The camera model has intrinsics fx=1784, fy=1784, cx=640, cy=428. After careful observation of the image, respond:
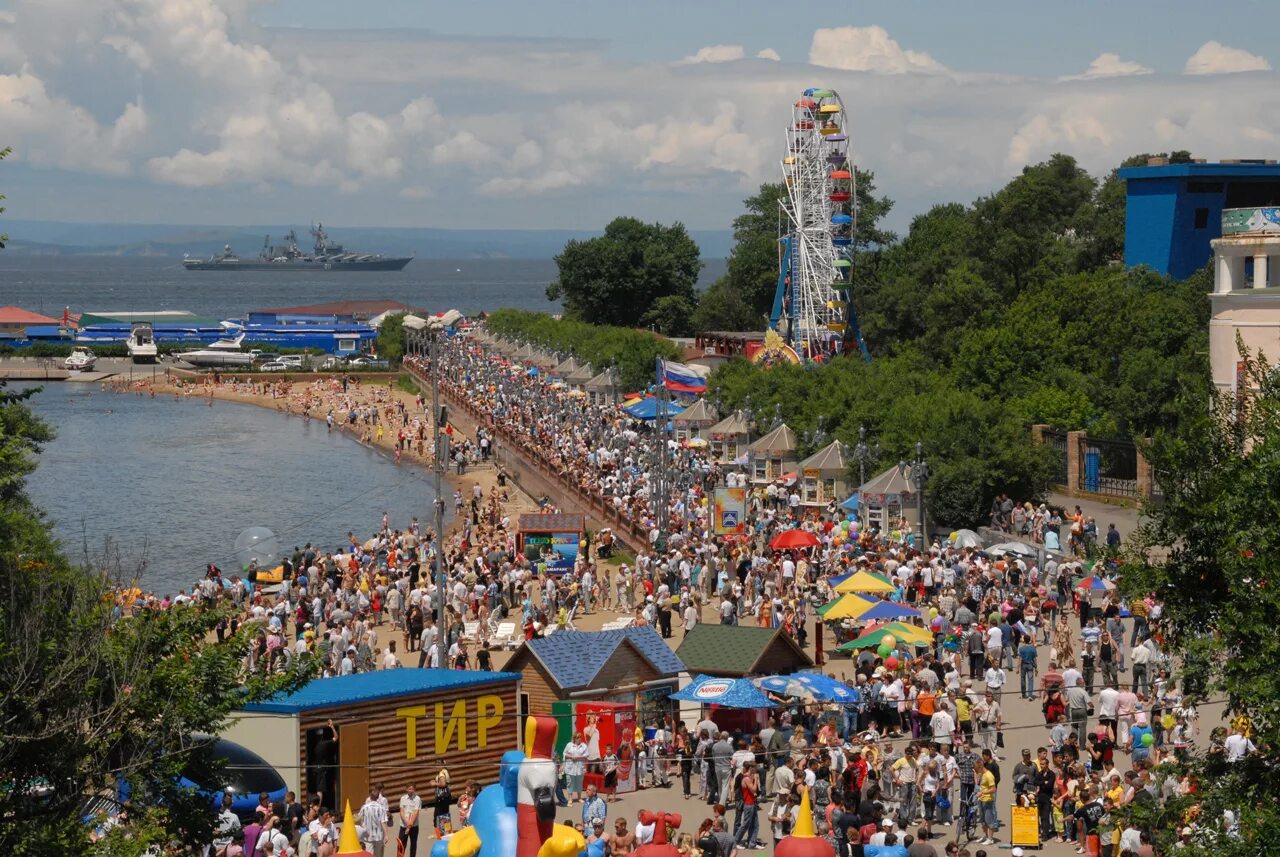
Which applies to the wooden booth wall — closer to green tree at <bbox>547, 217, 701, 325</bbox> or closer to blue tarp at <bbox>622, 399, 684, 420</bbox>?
blue tarp at <bbox>622, 399, 684, 420</bbox>

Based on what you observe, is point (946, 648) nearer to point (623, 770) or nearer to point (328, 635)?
point (623, 770)

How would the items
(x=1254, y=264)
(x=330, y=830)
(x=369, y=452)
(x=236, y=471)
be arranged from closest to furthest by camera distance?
(x=330, y=830)
(x=1254, y=264)
(x=236, y=471)
(x=369, y=452)

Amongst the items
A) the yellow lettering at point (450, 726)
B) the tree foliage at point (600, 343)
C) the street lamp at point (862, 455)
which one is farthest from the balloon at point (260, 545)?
the tree foliage at point (600, 343)

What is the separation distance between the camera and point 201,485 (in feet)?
219

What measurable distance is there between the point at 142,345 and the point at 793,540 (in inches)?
3729

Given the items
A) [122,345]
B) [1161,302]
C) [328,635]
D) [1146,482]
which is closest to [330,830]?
[328,635]

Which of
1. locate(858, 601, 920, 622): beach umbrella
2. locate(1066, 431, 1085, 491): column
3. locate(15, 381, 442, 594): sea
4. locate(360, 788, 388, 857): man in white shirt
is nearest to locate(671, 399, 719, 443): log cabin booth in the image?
locate(15, 381, 442, 594): sea

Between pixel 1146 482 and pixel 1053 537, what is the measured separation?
867 cm

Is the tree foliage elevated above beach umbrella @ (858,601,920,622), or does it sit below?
above

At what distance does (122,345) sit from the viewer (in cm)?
12325

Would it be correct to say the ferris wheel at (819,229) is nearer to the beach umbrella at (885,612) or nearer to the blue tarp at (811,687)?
the beach umbrella at (885,612)

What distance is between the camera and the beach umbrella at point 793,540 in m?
32.4

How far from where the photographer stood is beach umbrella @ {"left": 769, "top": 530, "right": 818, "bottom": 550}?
3241cm

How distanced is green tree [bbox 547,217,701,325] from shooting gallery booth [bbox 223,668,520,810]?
89687 mm
